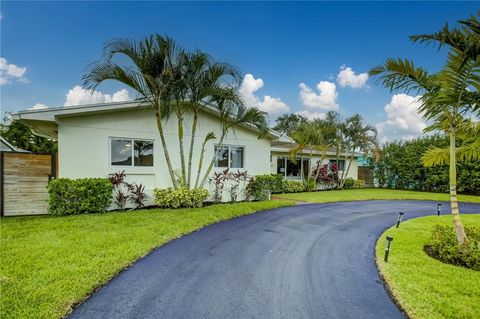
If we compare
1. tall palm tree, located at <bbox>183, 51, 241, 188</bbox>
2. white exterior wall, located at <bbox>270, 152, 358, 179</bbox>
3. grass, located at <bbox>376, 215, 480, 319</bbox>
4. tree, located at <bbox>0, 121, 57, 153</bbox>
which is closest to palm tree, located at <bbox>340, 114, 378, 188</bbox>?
white exterior wall, located at <bbox>270, 152, 358, 179</bbox>

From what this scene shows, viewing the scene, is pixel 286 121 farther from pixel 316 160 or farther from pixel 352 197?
pixel 352 197

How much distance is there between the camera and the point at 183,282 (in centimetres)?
360

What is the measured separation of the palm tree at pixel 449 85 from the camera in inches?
172

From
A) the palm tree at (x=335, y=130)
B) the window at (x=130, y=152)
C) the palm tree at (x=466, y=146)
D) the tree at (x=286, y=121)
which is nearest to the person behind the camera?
the palm tree at (x=466, y=146)

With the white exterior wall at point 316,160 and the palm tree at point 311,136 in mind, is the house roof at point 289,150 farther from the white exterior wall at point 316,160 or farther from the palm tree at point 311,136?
the palm tree at point 311,136

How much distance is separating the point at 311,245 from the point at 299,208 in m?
4.63

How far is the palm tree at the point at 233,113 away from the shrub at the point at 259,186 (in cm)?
218

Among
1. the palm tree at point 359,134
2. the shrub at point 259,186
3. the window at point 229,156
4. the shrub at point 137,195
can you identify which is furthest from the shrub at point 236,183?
the palm tree at point 359,134

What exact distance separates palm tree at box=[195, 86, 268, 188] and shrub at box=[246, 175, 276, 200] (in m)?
2.18

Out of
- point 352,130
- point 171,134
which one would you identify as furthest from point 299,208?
point 352,130

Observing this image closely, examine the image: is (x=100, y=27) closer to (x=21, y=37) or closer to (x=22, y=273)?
(x=21, y=37)

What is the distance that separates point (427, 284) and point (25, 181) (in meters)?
10.8

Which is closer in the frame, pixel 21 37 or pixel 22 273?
pixel 22 273

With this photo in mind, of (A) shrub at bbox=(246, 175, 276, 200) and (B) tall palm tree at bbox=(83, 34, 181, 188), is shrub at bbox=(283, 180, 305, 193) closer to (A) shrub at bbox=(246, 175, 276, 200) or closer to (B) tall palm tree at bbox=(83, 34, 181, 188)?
(A) shrub at bbox=(246, 175, 276, 200)
